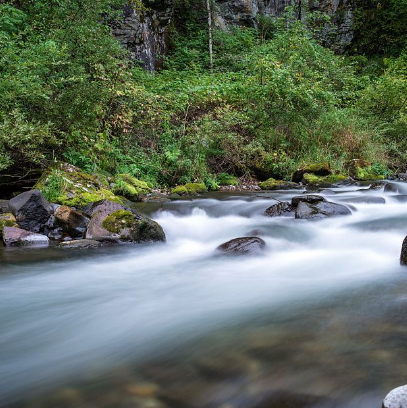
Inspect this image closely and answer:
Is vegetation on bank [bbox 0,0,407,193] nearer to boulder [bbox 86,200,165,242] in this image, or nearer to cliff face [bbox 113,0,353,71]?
boulder [bbox 86,200,165,242]

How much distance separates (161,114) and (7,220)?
6777 millimetres

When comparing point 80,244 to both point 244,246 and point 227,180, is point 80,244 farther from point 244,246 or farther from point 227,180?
point 227,180

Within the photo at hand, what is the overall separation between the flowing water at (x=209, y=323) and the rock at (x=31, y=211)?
2.84 ft

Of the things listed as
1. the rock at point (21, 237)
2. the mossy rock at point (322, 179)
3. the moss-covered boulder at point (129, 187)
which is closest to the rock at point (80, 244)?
the rock at point (21, 237)

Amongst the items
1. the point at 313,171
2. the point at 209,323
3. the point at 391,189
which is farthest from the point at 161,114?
the point at 209,323

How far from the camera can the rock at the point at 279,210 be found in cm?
749

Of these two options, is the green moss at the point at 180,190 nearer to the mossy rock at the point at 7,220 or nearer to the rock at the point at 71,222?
the rock at the point at 71,222

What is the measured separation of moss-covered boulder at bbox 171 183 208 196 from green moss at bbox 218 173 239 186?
1.22m

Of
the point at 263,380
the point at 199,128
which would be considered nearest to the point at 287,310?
the point at 263,380

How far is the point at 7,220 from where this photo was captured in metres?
6.14

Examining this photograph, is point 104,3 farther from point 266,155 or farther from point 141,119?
point 266,155

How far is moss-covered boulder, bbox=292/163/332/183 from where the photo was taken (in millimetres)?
11992

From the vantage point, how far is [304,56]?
16.0m

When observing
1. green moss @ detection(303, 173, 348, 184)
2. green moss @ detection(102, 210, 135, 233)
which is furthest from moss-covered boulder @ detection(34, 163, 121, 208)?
green moss @ detection(303, 173, 348, 184)
